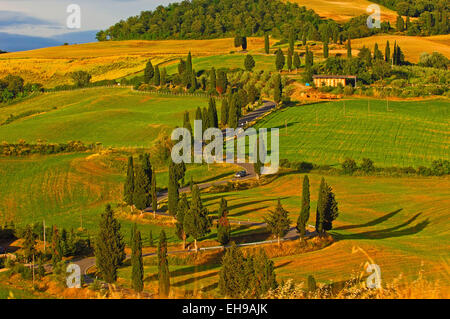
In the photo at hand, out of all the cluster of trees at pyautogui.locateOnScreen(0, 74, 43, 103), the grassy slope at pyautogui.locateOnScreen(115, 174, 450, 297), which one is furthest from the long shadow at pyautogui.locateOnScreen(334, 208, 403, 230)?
the cluster of trees at pyautogui.locateOnScreen(0, 74, 43, 103)

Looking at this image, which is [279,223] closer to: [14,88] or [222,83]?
[222,83]

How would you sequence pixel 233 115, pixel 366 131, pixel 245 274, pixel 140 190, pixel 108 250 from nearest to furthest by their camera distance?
pixel 245 274, pixel 108 250, pixel 140 190, pixel 366 131, pixel 233 115

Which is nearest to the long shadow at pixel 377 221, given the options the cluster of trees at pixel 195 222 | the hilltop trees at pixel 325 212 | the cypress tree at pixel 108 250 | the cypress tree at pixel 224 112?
the hilltop trees at pixel 325 212

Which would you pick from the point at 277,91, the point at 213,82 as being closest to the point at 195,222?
the point at 277,91

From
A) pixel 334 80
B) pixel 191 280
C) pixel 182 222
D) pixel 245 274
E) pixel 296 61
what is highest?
pixel 296 61

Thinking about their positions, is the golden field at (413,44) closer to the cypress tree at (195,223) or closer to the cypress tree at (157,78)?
the cypress tree at (157,78)

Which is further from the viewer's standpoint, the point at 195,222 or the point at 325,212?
the point at 325,212
